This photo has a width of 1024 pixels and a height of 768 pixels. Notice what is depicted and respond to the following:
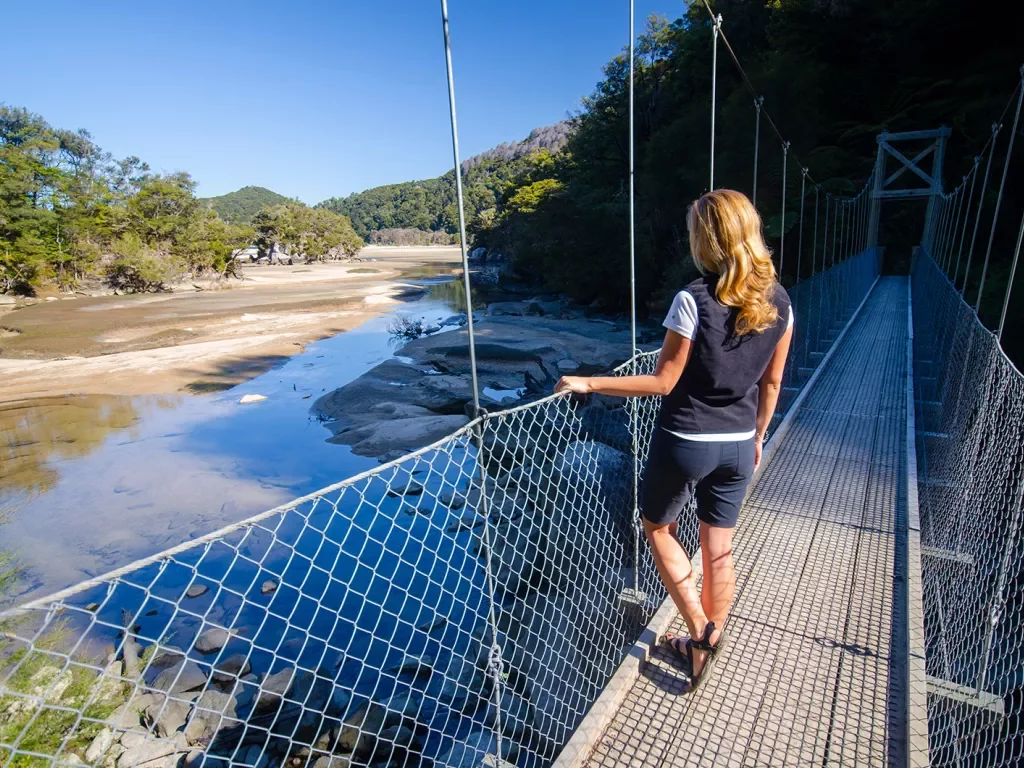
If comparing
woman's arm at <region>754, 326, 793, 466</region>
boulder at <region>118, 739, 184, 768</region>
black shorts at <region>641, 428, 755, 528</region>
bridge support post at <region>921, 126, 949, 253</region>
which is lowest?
boulder at <region>118, 739, 184, 768</region>

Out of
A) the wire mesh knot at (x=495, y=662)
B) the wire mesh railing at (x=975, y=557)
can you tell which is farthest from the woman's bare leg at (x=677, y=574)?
the wire mesh railing at (x=975, y=557)

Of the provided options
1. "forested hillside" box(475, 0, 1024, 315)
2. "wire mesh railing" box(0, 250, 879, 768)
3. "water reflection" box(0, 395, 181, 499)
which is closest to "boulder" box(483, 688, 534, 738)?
"wire mesh railing" box(0, 250, 879, 768)

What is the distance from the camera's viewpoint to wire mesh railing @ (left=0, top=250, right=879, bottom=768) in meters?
2.09

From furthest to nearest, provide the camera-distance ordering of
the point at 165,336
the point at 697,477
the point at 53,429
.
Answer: the point at 165,336 → the point at 53,429 → the point at 697,477

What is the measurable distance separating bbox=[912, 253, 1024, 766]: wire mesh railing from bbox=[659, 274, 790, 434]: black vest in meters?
0.81

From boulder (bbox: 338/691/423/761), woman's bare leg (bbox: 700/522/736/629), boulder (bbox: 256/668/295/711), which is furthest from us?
boulder (bbox: 256/668/295/711)

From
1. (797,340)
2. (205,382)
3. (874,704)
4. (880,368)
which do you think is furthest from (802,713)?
(205,382)

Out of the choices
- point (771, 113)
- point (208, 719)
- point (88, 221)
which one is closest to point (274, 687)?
point (208, 719)

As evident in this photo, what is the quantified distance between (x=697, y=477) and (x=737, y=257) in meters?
0.49

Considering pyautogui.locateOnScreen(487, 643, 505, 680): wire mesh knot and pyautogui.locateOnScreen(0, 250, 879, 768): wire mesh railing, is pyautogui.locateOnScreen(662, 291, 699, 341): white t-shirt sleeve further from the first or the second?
pyautogui.locateOnScreen(487, 643, 505, 680): wire mesh knot

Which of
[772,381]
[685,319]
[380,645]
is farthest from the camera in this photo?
[380,645]

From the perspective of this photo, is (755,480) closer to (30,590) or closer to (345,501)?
(345,501)

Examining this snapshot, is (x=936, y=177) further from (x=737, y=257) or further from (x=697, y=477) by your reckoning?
(x=697, y=477)

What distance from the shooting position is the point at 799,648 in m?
→ 1.66
